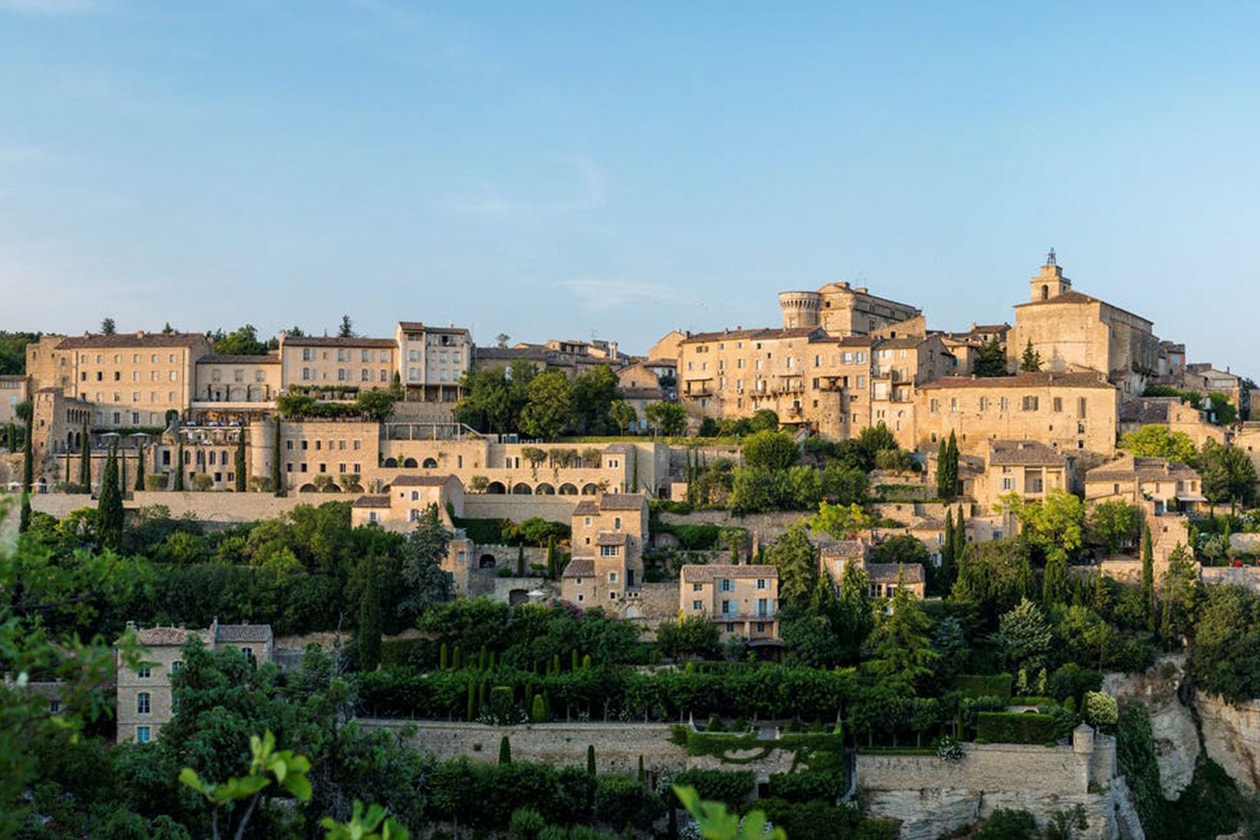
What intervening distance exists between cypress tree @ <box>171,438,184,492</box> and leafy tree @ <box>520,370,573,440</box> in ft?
47.1

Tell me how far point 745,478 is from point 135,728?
81.5ft

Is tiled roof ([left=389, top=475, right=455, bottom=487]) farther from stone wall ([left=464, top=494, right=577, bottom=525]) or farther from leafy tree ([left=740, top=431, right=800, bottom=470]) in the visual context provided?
leafy tree ([left=740, top=431, right=800, bottom=470])

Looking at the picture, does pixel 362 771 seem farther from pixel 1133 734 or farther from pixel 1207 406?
pixel 1207 406

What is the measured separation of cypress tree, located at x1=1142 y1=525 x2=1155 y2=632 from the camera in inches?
1775

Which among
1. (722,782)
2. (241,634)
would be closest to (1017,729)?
(722,782)

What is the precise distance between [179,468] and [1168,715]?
3834cm

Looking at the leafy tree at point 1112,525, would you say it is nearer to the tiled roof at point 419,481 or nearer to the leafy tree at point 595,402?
the leafy tree at point 595,402

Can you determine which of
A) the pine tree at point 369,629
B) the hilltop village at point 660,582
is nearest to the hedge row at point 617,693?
the hilltop village at point 660,582

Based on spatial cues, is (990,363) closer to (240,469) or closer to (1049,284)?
(1049,284)

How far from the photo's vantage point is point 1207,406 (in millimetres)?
66312

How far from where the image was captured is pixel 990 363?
68438 mm

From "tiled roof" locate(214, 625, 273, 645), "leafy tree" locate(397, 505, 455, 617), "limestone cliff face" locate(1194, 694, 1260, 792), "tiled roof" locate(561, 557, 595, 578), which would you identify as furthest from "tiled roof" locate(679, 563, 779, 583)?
"limestone cliff face" locate(1194, 694, 1260, 792)

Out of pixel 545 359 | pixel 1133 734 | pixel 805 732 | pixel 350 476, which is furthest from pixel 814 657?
pixel 545 359

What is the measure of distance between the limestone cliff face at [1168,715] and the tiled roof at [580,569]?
16.5 m
